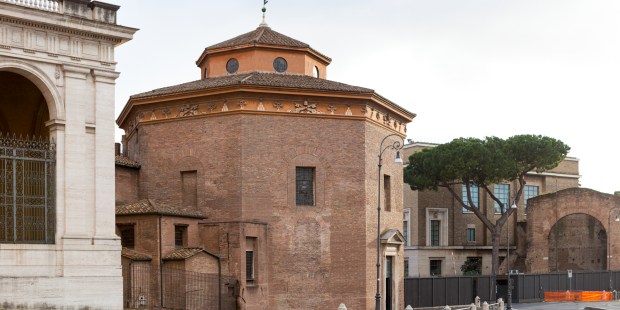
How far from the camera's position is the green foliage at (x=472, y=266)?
6606cm

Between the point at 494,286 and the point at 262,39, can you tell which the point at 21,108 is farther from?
the point at 494,286

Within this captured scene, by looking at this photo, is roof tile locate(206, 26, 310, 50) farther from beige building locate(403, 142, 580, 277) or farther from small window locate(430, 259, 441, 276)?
small window locate(430, 259, 441, 276)

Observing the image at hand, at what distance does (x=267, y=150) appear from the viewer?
33.7 m

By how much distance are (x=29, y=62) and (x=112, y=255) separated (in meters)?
5.58

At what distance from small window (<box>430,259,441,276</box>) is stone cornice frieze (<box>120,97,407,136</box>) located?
31.7m

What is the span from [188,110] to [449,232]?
1452 inches

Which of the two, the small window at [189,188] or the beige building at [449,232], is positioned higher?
the small window at [189,188]

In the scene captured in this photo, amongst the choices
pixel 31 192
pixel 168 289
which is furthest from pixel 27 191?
pixel 168 289

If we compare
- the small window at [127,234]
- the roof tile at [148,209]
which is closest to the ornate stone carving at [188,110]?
the roof tile at [148,209]

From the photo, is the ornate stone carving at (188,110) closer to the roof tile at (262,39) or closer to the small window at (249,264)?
the roof tile at (262,39)

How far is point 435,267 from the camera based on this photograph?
217 ft

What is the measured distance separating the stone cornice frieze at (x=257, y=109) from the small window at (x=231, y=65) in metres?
4.46

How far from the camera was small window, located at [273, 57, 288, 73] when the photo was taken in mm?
37875

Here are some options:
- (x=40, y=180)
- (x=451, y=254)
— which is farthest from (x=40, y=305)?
(x=451, y=254)
